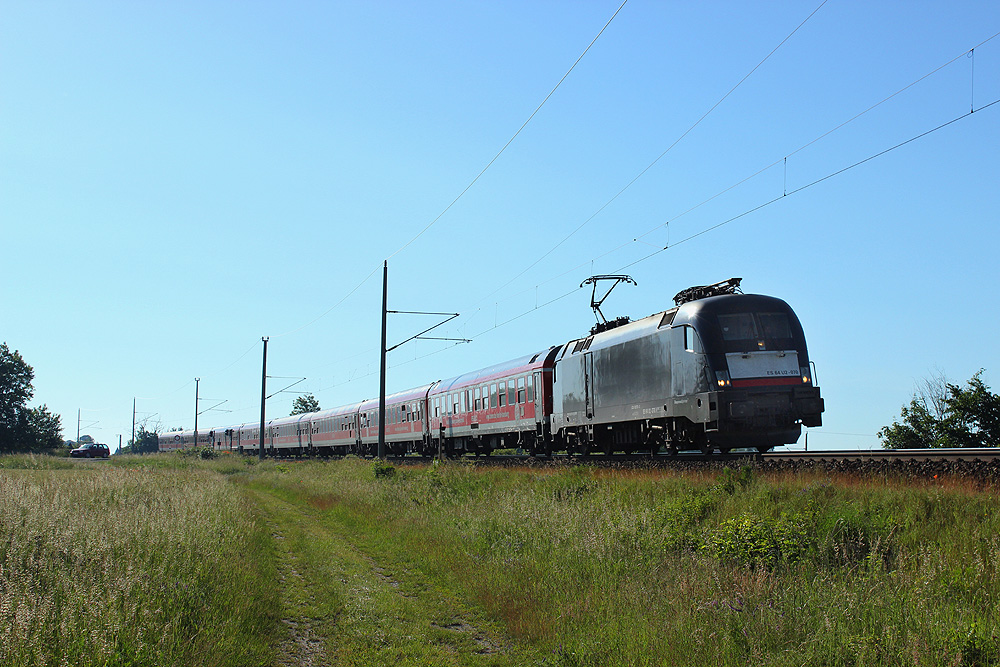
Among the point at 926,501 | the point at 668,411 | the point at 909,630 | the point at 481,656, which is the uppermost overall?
the point at 668,411

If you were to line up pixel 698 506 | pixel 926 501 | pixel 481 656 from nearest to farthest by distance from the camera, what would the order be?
pixel 481 656
pixel 926 501
pixel 698 506

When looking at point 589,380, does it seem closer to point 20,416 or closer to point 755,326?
point 755,326

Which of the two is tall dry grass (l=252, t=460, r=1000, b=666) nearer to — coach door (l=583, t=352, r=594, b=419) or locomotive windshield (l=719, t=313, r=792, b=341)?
locomotive windshield (l=719, t=313, r=792, b=341)

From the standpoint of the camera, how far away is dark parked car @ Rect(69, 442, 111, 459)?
6506 cm

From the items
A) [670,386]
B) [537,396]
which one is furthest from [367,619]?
[537,396]

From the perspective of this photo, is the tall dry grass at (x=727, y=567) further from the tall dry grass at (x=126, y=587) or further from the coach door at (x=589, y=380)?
the coach door at (x=589, y=380)

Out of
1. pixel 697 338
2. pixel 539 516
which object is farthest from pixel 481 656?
pixel 697 338

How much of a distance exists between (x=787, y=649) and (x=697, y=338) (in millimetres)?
11391

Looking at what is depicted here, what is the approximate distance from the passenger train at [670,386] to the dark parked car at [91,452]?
4621 cm

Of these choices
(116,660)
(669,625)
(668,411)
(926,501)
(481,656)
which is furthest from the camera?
(668,411)

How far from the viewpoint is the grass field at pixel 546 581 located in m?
6.43

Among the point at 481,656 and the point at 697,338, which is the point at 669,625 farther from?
the point at 697,338

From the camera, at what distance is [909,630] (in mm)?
6156

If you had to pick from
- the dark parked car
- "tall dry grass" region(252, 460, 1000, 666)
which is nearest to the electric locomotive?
"tall dry grass" region(252, 460, 1000, 666)
